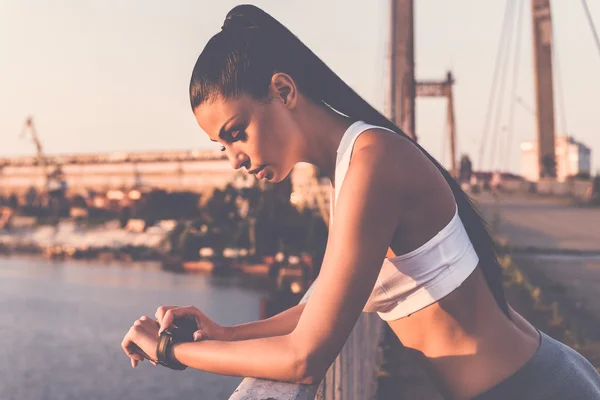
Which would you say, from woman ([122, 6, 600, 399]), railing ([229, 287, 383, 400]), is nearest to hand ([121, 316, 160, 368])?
woman ([122, 6, 600, 399])

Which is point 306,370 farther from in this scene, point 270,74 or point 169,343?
point 270,74

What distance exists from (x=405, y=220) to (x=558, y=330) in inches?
171

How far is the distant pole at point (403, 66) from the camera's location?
722 cm

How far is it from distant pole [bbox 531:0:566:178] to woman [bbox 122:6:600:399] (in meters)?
28.7

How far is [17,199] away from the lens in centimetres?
6041

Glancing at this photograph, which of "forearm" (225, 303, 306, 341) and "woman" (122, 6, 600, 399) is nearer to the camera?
"woman" (122, 6, 600, 399)

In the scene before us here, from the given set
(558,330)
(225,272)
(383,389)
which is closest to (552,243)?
(558,330)

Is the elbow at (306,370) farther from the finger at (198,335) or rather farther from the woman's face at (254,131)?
the woman's face at (254,131)

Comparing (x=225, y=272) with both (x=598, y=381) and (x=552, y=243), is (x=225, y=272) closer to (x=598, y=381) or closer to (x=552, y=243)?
(x=552, y=243)

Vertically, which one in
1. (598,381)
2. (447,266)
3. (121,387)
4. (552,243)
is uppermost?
(447,266)

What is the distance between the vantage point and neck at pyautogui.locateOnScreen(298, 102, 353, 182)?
1538 millimetres

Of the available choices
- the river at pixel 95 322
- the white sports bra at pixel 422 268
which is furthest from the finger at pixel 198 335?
the river at pixel 95 322

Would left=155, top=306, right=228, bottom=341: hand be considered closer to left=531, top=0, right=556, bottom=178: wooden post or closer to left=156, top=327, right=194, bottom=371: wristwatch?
left=156, top=327, right=194, bottom=371: wristwatch

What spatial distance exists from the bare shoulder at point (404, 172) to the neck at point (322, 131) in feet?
0.48
